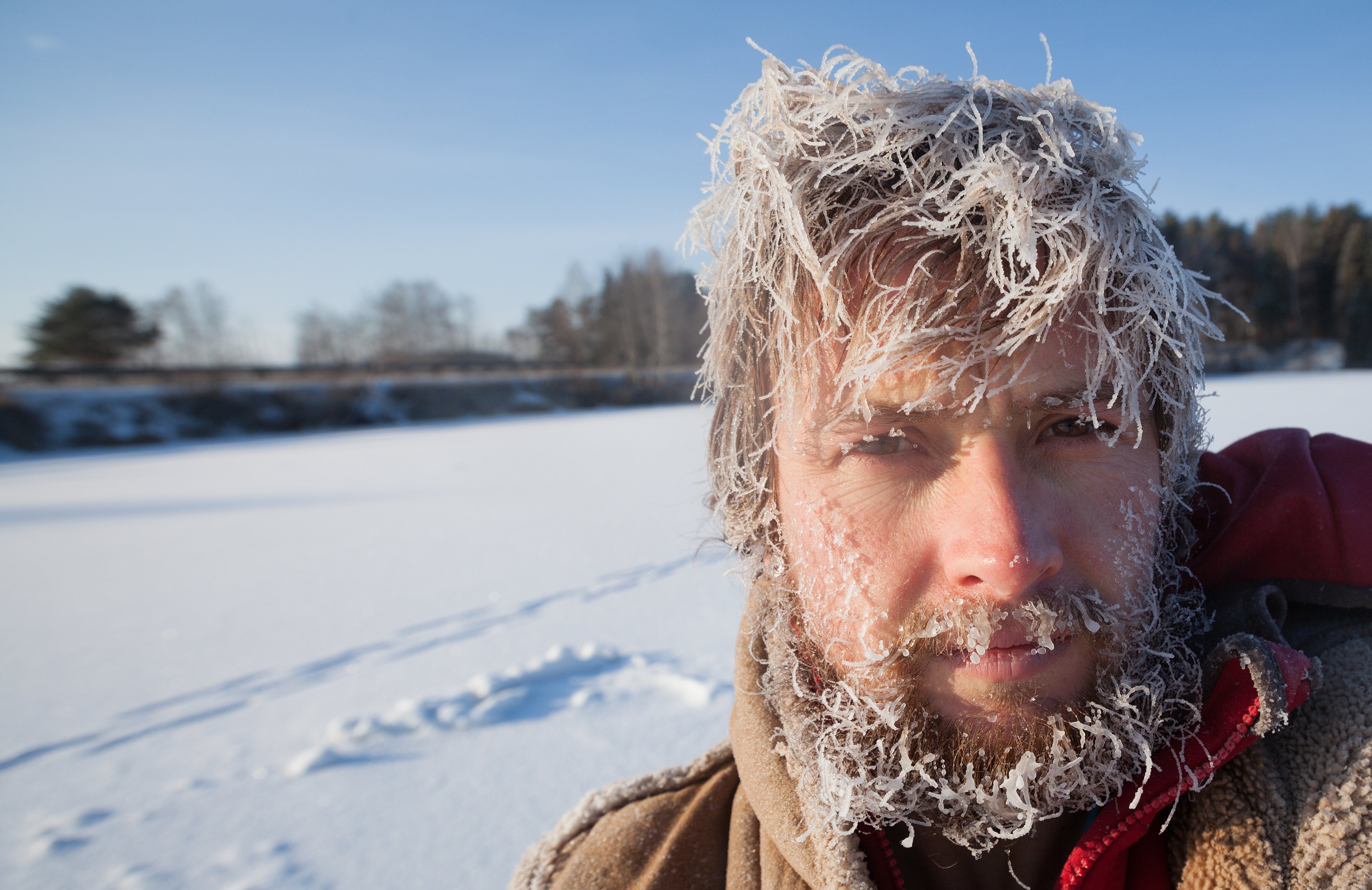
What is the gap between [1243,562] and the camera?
1.03 metres

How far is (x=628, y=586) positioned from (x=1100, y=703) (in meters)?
3.98

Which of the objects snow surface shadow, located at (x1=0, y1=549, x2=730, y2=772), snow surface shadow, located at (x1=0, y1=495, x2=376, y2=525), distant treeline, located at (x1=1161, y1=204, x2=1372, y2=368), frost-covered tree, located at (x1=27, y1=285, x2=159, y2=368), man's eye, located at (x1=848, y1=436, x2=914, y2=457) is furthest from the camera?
frost-covered tree, located at (x1=27, y1=285, x2=159, y2=368)

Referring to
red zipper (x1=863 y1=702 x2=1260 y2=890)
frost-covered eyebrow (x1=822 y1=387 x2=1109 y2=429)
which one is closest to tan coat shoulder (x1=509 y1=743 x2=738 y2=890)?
red zipper (x1=863 y1=702 x2=1260 y2=890)

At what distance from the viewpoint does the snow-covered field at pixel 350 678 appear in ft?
7.30

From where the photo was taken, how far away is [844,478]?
0.94 metres

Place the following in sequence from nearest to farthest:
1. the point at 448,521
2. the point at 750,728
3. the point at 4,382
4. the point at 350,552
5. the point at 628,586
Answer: the point at 750,728 → the point at 628,586 → the point at 350,552 → the point at 448,521 → the point at 4,382

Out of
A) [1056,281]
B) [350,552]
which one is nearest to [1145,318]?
[1056,281]

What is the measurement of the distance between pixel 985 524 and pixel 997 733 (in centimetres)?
28

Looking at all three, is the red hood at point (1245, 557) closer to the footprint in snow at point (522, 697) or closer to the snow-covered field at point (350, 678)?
the snow-covered field at point (350, 678)

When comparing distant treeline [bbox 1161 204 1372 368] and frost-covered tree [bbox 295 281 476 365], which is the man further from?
frost-covered tree [bbox 295 281 476 365]

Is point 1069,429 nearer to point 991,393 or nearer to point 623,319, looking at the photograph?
point 991,393

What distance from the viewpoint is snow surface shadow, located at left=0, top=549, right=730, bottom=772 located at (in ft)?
9.89

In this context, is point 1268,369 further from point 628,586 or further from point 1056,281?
point 1056,281

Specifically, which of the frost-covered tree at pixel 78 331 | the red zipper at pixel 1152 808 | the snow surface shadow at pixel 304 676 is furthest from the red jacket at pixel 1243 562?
the frost-covered tree at pixel 78 331
